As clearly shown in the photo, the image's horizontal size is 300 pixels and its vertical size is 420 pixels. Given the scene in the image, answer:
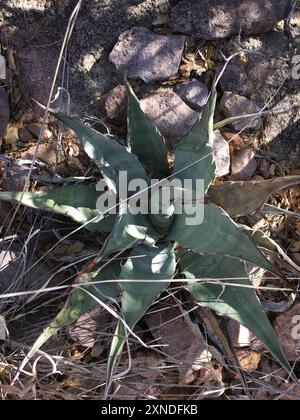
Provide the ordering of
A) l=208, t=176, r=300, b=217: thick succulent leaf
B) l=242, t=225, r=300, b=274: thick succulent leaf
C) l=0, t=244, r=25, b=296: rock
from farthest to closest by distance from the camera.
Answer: l=0, t=244, r=25, b=296: rock < l=242, t=225, r=300, b=274: thick succulent leaf < l=208, t=176, r=300, b=217: thick succulent leaf

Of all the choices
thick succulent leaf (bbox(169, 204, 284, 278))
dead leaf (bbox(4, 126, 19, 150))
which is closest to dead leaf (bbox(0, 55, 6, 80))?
dead leaf (bbox(4, 126, 19, 150))

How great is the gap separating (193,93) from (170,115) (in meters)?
0.11

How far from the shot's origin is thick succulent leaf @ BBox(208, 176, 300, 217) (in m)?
1.30

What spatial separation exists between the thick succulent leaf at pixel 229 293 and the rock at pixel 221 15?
2.46ft

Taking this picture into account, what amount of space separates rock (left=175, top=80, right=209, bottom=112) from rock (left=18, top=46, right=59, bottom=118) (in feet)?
1.37

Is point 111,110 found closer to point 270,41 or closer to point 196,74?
point 196,74

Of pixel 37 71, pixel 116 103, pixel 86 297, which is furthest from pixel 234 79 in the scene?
pixel 86 297

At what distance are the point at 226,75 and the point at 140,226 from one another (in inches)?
24.9

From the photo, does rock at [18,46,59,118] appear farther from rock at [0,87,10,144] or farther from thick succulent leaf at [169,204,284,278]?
thick succulent leaf at [169,204,284,278]

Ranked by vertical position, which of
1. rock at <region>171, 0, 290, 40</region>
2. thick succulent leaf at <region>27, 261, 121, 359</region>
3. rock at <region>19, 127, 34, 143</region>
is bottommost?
thick succulent leaf at <region>27, 261, 121, 359</region>

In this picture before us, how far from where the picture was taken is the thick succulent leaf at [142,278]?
132cm

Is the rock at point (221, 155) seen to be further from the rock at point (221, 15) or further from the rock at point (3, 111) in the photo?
the rock at point (3, 111)

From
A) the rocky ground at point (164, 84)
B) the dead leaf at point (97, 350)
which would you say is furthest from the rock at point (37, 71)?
the dead leaf at point (97, 350)
